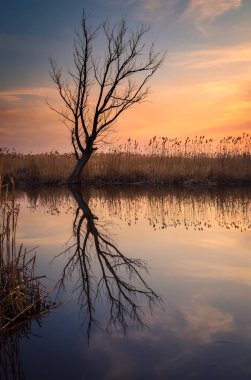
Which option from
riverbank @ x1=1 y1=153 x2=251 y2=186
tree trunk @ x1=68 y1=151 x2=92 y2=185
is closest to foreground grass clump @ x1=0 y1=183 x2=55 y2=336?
riverbank @ x1=1 y1=153 x2=251 y2=186

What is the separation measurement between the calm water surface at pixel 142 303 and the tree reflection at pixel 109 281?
11 millimetres

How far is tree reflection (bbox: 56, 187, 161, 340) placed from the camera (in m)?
3.64

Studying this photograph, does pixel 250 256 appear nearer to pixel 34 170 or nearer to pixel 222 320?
pixel 222 320

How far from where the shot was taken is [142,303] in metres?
3.91

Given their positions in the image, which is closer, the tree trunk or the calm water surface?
the calm water surface

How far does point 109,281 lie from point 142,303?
836mm

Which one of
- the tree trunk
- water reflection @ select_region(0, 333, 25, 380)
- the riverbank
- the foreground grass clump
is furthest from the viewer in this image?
the tree trunk

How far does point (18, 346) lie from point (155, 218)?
Answer: 6689 mm

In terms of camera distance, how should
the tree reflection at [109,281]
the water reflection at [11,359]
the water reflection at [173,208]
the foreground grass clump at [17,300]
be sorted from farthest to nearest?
the water reflection at [173,208], the tree reflection at [109,281], the foreground grass clump at [17,300], the water reflection at [11,359]

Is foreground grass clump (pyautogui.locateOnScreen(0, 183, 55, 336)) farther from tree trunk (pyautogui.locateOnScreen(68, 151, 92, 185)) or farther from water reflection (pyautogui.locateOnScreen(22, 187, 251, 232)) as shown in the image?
tree trunk (pyautogui.locateOnScreen(68, 151, 92, 185))

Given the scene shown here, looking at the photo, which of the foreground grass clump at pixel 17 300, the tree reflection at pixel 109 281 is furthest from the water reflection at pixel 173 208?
the foreground grass clump at pixel 17 300

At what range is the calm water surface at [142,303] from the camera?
2.73m

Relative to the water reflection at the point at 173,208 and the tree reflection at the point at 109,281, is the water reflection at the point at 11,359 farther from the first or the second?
the water reflection at the point at 173,208

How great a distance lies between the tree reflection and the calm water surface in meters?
0.01
